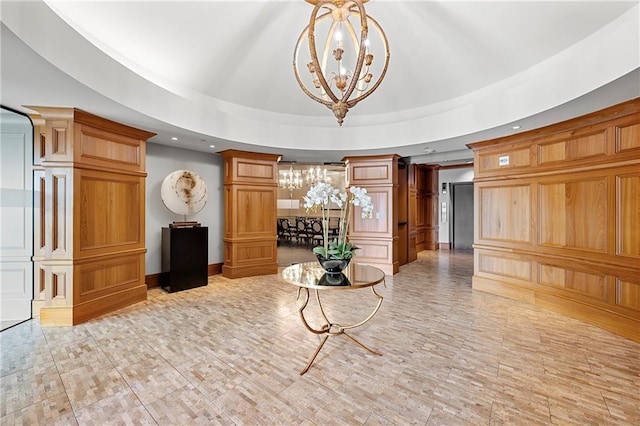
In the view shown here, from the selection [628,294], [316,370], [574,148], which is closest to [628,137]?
[574,148]

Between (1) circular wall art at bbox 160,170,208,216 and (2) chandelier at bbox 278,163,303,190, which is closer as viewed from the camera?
(1) circular wall art at bbox 160,170,208,216

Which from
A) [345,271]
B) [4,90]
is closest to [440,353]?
[345,271]

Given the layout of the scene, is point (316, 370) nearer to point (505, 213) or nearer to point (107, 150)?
point (107, 150)

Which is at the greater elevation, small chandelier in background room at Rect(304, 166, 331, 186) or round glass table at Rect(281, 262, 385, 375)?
small chandelier in background room at Rect(304, 166, 331, 186)

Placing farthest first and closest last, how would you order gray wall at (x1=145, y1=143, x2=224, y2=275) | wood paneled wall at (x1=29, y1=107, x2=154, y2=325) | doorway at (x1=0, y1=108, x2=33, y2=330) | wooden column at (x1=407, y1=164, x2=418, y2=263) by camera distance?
wooden column at (x1=407, y1=164, x2=418, y2=263), gray wall at (x1=145, y1=143, x2=224, y2=275), doorway at (x1=0, y1=108, x2=33, y2=330), wood paneled wall at (x1=29, y1=107, x2=154, y2=325)

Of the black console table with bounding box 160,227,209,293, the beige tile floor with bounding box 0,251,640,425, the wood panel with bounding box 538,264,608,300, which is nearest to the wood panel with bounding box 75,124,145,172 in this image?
the black console table with bounding box 160,227,209,293

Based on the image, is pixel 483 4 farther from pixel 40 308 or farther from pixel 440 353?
pixel 40 308

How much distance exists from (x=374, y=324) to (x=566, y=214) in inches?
123

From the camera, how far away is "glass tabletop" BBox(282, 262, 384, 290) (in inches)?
95.0

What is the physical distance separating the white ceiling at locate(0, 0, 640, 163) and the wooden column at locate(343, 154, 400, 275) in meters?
1.12

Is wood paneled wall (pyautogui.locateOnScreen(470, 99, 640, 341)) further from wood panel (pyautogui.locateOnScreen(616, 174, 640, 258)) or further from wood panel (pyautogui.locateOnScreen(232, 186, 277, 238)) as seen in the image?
wood panel (pyautogui.locateOnScreen(232, 186, 277, 238))

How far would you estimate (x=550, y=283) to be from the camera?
4.20 metres

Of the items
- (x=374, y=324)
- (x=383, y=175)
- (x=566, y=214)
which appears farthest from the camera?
(x=383, y=175)

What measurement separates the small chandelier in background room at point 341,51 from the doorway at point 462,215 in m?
7.71
